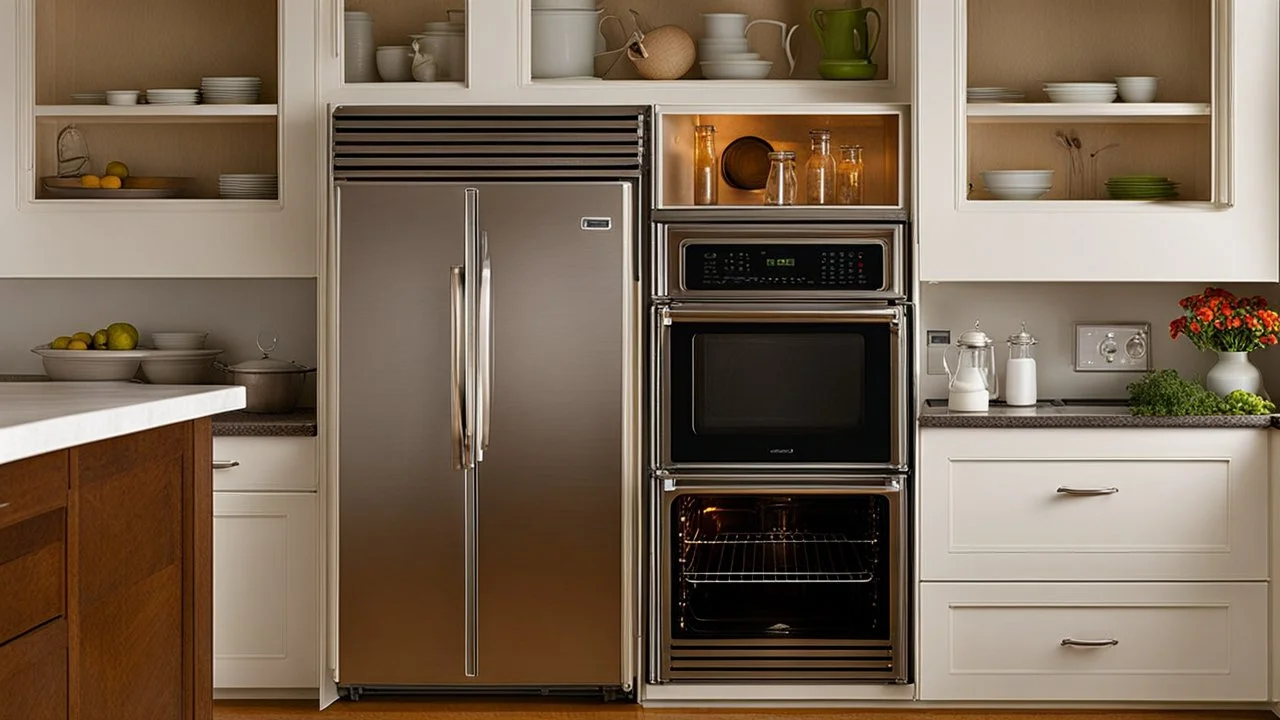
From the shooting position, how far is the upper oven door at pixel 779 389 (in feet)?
12.0

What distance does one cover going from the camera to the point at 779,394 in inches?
145

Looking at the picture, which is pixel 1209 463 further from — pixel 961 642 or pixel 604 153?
pixel 604 153

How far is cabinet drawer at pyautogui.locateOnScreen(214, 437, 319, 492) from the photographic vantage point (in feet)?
12.2

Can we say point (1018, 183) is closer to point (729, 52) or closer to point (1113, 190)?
point (1113, 190)

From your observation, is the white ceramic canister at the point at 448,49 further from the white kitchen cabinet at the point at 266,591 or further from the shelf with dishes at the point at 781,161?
the white kitchen cabinet at the point at 266,591

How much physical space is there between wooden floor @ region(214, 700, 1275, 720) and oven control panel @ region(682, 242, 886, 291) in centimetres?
115

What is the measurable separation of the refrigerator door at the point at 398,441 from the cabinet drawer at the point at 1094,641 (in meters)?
1.30

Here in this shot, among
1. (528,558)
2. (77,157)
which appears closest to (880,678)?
(528,558)

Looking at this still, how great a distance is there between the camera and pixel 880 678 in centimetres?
371

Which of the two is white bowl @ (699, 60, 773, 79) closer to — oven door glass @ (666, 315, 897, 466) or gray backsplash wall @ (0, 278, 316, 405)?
oven door glass @ (666, 315, 897, 466)

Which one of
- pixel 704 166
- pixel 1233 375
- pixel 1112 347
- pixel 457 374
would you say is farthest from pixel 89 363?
→ pixel 1233 375

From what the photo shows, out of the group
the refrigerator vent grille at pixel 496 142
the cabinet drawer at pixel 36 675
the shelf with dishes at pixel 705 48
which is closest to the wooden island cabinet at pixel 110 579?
the cabinet drawer at pixel 36 675

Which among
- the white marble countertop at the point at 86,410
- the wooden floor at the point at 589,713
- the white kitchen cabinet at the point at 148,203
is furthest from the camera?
the white kitchen cabinet at the point at 148,203

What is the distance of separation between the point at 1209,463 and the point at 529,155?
1.95 m
